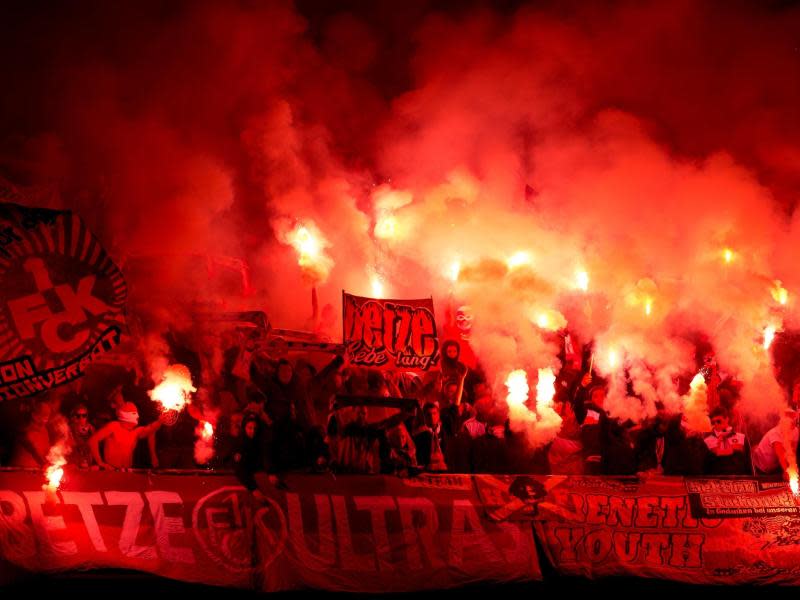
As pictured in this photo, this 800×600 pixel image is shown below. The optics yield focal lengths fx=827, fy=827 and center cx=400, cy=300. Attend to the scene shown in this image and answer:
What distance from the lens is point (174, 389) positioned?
24.6 feet

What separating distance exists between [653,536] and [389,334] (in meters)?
3.15

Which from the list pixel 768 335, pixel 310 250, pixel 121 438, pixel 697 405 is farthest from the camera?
pixel 768 335

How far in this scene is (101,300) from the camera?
5977 mm

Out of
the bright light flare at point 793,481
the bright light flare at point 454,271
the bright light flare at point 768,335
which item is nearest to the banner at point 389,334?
the bright light flare at point 454,271

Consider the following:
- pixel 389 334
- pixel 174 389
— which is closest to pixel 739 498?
pixel 389 334

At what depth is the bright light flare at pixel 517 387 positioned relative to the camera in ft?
29.3

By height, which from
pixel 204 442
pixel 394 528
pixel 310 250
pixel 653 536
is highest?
pixel 310 250

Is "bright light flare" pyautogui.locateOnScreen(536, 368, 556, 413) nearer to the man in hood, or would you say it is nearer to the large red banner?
the large red banner

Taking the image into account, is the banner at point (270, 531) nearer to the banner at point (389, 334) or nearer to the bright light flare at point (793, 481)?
the banner at point (389, 334)

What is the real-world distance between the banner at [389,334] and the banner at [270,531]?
1.99 meters


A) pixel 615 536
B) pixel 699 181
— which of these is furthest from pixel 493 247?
pixel 615 536

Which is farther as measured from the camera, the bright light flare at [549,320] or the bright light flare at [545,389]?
the bright light flare at [549,320]

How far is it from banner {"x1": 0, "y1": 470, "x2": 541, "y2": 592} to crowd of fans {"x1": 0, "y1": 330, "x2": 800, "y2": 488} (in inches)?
10.2

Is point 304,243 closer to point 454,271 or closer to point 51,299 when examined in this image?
point 454,271
